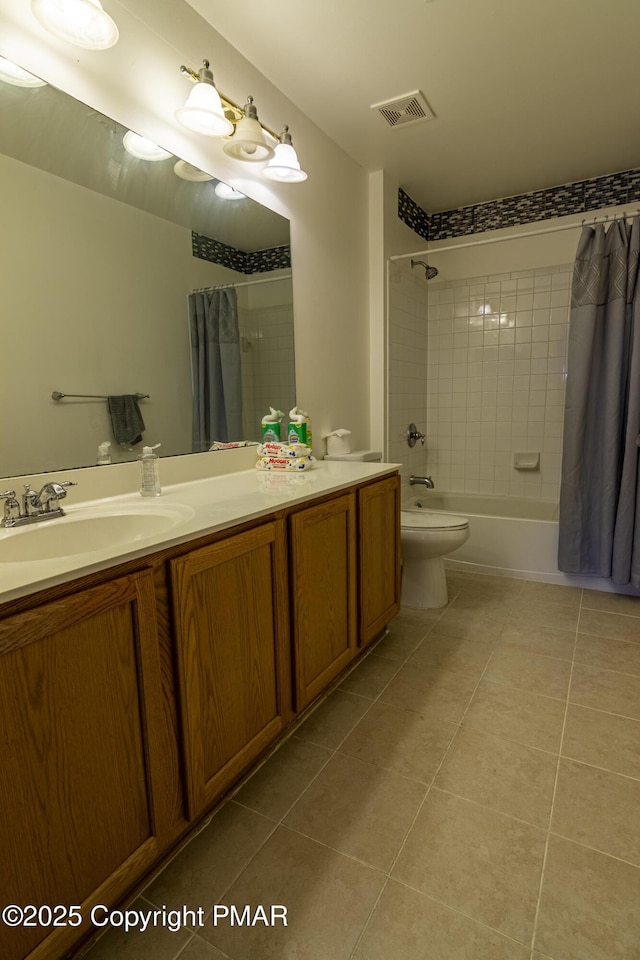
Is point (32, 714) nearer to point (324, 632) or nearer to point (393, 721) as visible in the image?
point (324, 632)

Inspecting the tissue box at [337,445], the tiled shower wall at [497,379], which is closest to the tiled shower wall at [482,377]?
the tiled shower wall at [497,379]

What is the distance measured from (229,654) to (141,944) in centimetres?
57

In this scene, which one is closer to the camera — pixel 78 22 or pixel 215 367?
pixel 78 22

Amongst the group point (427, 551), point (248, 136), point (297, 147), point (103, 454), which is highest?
point (297, 147)

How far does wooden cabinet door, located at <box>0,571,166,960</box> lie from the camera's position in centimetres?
73

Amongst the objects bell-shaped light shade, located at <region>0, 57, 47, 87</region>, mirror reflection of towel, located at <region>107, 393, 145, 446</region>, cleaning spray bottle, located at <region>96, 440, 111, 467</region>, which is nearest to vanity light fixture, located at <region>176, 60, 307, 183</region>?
Answer: bell-shaped light shade, located at <region>0, 57, 47, 87</region>

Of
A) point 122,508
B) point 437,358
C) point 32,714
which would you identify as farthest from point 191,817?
point 437,358

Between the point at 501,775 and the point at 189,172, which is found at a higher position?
the point at 189,172

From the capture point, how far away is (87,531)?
1167 millimetres

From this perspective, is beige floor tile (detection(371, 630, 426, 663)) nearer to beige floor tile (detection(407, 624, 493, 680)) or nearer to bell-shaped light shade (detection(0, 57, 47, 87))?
beige floor tile (detection(407, 624, 493, 680))

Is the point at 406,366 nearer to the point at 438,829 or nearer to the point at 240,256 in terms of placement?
the point at 240,256

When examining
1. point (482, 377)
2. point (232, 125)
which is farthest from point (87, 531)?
point (482, 377)

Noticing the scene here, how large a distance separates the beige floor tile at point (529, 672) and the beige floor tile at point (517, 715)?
0.05 meters

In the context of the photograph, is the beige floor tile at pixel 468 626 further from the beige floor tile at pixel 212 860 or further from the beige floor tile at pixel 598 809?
the beige floor tile at pixel 212 860
